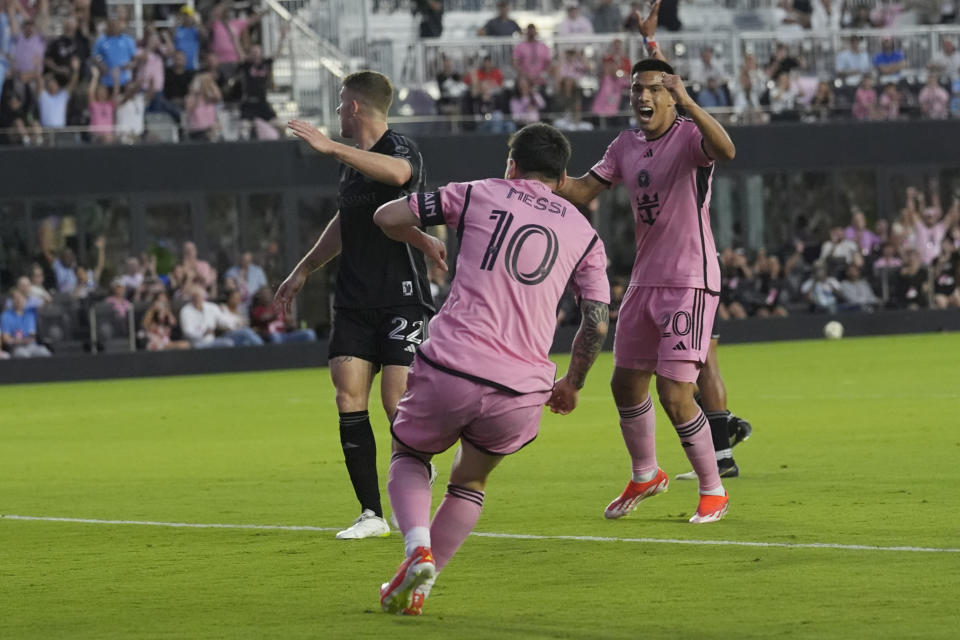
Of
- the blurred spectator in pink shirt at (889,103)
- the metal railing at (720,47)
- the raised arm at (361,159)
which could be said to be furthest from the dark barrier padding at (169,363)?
the raised arm at (361,159)

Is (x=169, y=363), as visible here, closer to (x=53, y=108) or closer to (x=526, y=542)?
(x=53, y=108)

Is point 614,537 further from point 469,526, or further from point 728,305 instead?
point 728,305

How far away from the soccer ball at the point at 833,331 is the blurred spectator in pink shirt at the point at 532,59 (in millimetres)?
6601

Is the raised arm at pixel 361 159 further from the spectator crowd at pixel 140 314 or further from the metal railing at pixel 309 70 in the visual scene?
the metal railing at pixel 309 70

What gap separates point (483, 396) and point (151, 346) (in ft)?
71.9

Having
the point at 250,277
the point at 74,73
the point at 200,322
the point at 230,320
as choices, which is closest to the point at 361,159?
the point at 200,322

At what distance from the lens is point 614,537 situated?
8977 millimetres

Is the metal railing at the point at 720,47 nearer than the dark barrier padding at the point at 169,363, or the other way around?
the dark barrier padding at the point at 169,363

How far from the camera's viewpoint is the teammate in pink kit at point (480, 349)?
672cm

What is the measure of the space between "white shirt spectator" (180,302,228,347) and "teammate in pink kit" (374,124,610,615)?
2125 cm

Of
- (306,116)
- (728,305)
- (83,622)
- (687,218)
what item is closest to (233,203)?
(306,116)

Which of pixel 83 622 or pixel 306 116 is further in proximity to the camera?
pixel 306 116

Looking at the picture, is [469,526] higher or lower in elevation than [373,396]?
higher

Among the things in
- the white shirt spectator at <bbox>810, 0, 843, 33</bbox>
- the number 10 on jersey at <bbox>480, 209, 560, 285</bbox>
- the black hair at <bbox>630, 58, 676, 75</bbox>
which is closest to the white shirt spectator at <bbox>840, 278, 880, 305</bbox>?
the white shirt spectator at <bbox>810, 0, 843, 33</bbox>
